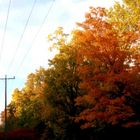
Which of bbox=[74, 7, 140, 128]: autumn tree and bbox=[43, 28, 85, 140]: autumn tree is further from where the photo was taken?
bbox=[43, 28, 85, 140]: autumn tree

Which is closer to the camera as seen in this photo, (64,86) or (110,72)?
(110,72)

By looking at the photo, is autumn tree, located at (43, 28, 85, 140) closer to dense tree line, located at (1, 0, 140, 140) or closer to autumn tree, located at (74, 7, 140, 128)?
dense tree line, located at (1, 0, 140, 140)

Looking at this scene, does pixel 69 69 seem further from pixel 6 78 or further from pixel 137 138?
pixel 6 78

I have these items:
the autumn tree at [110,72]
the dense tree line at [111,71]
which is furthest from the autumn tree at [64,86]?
the autumn tree at [110,72]

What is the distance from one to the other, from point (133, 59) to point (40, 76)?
2527 centimetres

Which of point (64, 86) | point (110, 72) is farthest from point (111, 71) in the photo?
point (64, 86)

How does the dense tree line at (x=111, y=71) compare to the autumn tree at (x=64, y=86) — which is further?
the autumn tree at (x=64, y=86)

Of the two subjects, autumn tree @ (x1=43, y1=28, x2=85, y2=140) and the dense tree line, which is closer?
the dense tree line

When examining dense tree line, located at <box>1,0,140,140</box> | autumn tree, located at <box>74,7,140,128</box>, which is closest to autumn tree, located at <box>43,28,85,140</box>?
dense tree line, located at <box>1,0,140,140</box>

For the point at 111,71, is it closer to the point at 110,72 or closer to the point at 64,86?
the point at 110,72

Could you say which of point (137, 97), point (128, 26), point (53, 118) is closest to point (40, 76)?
point (53, 118)

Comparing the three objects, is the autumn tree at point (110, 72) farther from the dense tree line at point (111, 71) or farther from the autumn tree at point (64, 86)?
the autumn tree at point (64, 86)

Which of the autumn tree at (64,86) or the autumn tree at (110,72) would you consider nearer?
the autumn tree at (110,72)

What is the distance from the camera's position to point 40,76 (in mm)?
62188
